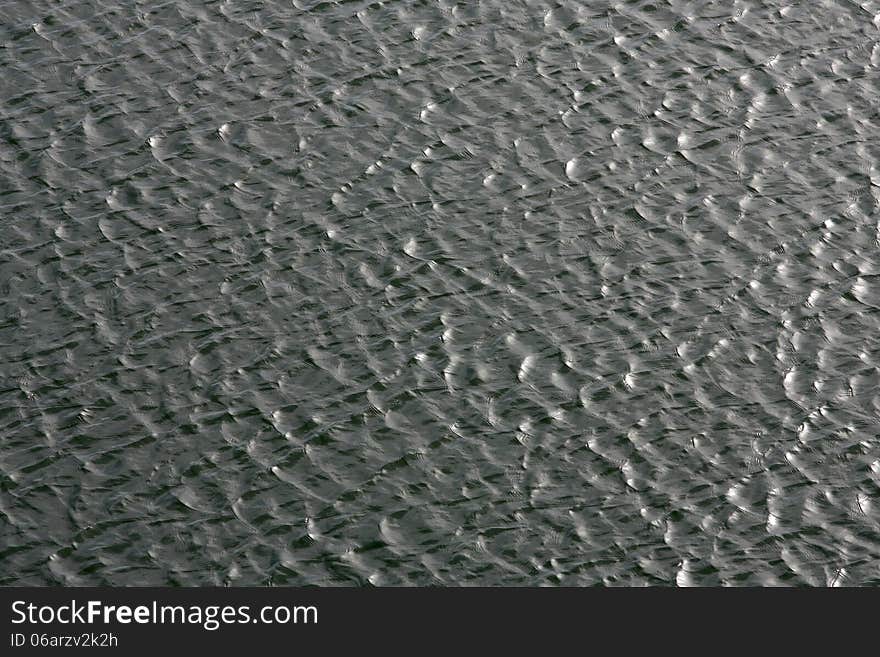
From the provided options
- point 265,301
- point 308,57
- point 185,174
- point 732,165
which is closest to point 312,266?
point 265,301

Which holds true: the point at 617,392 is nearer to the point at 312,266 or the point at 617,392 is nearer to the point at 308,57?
the point at 312,266

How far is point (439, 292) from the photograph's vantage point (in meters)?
30.1

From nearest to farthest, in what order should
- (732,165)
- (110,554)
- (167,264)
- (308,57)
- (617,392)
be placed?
(110,554) < (617,392) < (167,264) < (732,165) < (308,57)

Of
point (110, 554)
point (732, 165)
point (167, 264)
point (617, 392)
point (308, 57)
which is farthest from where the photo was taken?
point (308, 57)

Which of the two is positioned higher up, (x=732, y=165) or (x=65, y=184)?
(x=732, y=165)

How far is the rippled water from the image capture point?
85.8 feet

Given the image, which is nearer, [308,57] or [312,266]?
[312,266]

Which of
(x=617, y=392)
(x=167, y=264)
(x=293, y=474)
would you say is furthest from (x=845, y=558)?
(x=167, y=264)

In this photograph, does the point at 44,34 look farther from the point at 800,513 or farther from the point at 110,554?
the point at 800,513

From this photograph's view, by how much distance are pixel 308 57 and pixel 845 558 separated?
53.4 feet

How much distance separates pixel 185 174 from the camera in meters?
32.2

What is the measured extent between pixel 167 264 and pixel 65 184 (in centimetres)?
315

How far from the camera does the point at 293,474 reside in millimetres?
26875

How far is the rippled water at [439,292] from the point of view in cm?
2616
